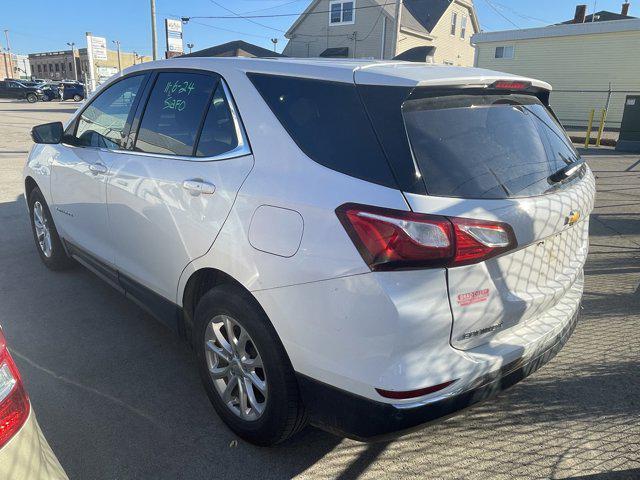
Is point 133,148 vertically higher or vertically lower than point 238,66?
lower

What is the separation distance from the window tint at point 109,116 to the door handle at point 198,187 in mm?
1070

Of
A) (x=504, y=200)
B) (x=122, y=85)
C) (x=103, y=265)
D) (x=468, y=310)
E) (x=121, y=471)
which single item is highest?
(x=122, y=85)

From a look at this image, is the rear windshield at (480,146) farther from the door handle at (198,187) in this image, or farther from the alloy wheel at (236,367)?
the alloy wheel at (236,367)

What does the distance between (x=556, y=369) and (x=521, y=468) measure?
1072 mm

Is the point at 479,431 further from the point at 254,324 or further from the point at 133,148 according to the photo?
the point at 133,148

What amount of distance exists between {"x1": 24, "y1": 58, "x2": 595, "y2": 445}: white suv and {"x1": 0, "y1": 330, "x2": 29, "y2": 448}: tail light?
97 cm

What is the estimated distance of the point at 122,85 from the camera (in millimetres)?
3674

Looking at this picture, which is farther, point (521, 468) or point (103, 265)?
point (103, 265)

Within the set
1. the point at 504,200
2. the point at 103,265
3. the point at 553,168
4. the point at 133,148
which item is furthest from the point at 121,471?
the point at 553,168

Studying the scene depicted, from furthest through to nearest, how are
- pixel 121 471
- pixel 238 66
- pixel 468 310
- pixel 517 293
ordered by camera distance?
pixel 238 66 → pixel 121 471 → pixel 517 293 → pixel 468 310

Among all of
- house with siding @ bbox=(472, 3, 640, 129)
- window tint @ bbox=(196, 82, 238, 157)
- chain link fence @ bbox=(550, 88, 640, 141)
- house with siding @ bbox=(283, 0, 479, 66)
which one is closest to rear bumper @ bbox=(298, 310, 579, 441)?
window tint @ bbox=(196, 82, 238, 157)

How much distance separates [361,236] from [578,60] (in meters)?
26.2

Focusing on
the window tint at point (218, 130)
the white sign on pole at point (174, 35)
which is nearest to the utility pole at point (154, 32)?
the white sign on pole at point (174, 35)

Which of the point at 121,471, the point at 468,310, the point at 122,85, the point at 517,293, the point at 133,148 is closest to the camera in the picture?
the point at 468,310
